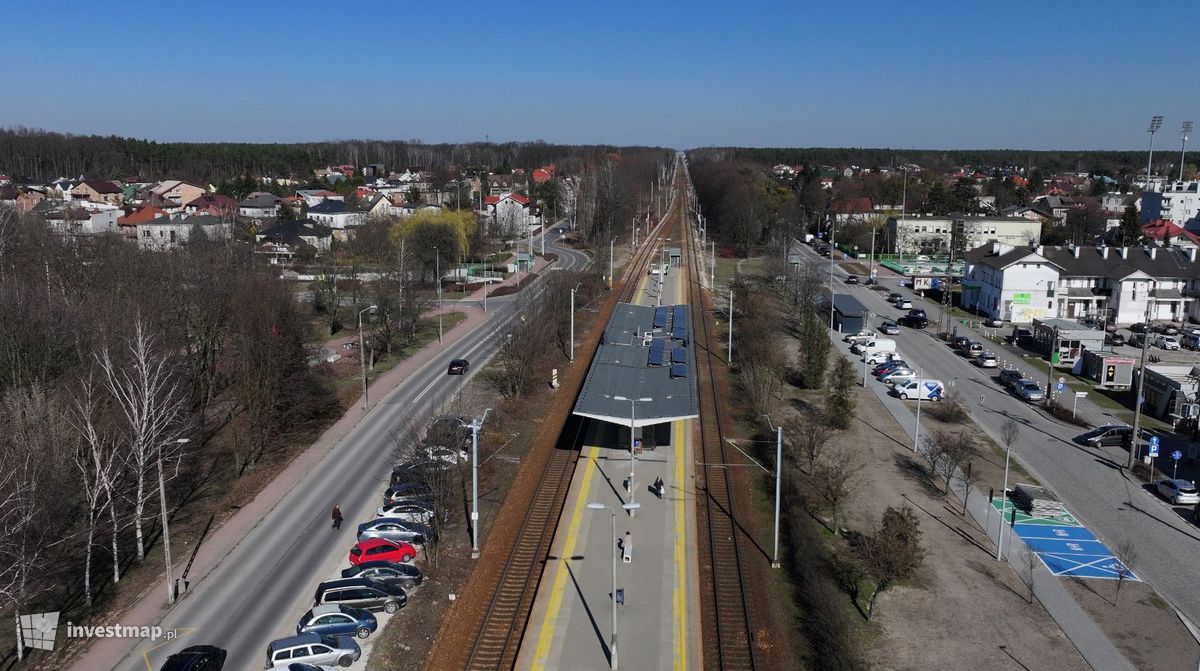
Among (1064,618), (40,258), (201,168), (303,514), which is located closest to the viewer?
(1064,618)

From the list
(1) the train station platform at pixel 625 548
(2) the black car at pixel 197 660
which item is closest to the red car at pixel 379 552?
(1) the train station platform at pixel 625 548

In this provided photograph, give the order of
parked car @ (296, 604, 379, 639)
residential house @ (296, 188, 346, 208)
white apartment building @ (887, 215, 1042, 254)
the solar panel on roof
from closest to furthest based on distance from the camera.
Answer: parked car @ (296, 604, 379, 639)
the solar panel on roof
white apartment building @ (887, 215, 1042, 254)
residential house @ (296, 188, 346, 208)

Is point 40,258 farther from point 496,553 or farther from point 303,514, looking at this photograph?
point 496,553

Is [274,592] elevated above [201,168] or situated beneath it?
situated beneath

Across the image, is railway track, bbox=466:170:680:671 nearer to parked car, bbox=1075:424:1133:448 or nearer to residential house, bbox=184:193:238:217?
parked car, bbox=1075:424:1133:448

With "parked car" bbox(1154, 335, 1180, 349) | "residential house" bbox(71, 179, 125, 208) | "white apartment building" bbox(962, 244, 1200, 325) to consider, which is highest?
"residential house" bbox(71, 179, 125, 208)

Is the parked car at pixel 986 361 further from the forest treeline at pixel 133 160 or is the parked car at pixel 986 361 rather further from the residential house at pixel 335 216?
the forest treeline at pixel 133 160

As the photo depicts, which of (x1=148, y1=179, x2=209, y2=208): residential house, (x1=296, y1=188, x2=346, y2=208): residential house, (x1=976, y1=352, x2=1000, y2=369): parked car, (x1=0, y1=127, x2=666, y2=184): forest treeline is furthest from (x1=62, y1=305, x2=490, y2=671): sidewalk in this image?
(x1=0, y1=127, x2=666, y2=184): forest treeline

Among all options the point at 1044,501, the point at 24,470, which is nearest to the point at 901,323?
the point at 1044,501

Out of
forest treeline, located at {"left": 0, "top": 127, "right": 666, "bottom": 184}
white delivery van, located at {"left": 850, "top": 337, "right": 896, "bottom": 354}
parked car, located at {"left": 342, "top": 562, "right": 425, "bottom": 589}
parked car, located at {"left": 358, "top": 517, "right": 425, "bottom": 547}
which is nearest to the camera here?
parked car, located at {"left": 342, "top": 562, "right": 425, "bottom": 589}
